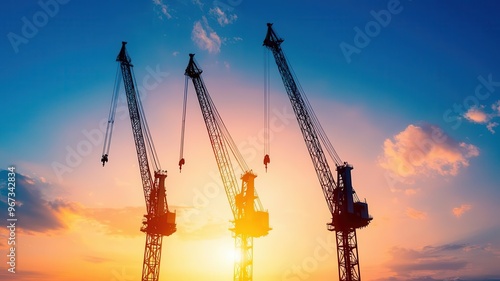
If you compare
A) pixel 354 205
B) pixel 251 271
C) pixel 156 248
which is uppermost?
pixel 354 205

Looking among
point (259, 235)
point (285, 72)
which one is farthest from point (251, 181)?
point (285, 72)

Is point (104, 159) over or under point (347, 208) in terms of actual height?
over

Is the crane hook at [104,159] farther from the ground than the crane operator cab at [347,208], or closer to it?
farther from the ground

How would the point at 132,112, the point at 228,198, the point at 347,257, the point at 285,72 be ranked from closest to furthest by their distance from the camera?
the point at 347,257, the point at 285,72, the point at 228,198, the point at 132,112

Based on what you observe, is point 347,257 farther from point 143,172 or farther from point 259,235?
point 143,172

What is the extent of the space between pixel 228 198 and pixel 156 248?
21.1 m

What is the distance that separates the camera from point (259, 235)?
74.6m

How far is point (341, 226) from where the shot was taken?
211 feet

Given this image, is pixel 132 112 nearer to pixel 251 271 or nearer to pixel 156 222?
pixel 156 222

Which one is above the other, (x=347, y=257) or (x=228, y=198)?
(x=228, y=198)

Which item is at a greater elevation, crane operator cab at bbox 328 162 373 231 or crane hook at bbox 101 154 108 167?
crane hook at bbox 101 154 108 167

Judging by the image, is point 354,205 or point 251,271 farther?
point 251,271

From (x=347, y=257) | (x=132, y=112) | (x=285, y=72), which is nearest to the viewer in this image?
(x=347, y=257)

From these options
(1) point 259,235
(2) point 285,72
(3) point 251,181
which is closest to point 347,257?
(1) point 259,235
